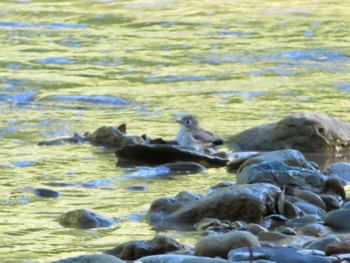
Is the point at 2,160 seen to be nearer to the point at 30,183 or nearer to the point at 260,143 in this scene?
the point at 30,183

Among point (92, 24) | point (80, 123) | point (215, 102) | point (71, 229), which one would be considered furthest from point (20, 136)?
point (92, 24)

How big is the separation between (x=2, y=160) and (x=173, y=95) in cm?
374

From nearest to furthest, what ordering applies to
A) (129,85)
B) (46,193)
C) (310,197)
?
(310,197) < (46,193) < (129,85)

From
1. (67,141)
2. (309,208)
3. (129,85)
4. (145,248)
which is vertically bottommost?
(129,85)

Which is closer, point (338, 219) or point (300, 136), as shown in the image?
point (338, 219)

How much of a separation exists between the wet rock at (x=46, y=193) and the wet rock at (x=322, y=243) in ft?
7.17

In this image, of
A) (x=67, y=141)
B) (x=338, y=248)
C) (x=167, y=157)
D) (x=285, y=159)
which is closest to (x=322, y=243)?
(x=338, y=248)

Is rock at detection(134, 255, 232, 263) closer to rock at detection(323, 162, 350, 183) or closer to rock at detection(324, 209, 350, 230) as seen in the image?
rock at detection(324, 209, 350, 230)

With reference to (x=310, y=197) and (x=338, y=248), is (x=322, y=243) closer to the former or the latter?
(x=338, y=248)

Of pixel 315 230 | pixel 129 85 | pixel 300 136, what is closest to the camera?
pixel 315 230

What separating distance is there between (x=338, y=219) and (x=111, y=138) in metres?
3.38

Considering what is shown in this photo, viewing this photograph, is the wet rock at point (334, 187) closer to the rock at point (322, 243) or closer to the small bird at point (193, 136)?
the rock at point (322, 243)

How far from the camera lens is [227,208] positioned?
718cm

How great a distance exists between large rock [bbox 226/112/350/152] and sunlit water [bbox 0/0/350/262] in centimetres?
64
